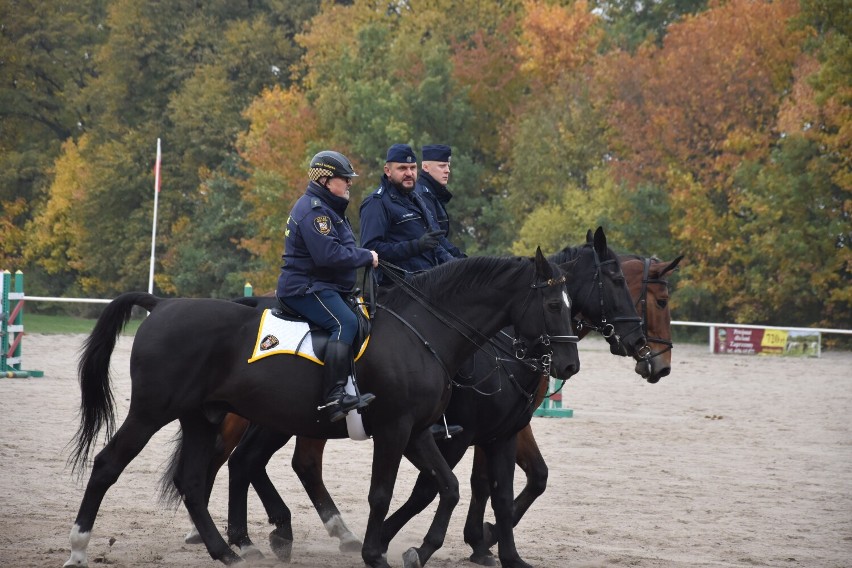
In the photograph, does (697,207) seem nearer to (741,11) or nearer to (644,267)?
(741,11)

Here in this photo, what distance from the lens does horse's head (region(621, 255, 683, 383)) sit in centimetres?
948

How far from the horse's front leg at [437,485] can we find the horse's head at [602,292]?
1.65 metres

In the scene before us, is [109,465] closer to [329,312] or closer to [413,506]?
[329,312]

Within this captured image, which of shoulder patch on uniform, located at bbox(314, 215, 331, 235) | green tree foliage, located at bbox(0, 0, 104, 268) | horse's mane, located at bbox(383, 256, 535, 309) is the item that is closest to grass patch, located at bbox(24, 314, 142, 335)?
green tree foliage, located at bbox(0, 0, 104, 268)

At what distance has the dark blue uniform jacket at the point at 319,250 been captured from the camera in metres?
8.03

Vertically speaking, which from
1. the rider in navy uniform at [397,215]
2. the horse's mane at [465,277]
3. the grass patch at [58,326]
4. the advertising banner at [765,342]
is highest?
the rider in navy uniform at [397,215]

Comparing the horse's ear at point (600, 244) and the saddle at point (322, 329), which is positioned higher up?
the horse's ear at point (600, 244)

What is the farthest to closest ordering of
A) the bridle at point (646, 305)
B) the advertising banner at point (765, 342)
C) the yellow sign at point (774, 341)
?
1. the yellow sign at point (774, 341)
2. the advertising banner at point (765, 342)
3. the bridle at point (646, 305)

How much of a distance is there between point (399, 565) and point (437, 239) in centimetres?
233

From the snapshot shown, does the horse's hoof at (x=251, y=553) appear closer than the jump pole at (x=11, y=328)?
Yes

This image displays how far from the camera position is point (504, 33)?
167 ft

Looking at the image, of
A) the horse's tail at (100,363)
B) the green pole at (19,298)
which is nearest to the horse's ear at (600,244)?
the horse's tail at (100,363)

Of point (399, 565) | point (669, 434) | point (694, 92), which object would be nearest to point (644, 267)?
point (399, 565)

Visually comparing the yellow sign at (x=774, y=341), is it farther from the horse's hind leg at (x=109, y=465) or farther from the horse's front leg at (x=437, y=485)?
the horse's hind leg at (x=109, y=465)
